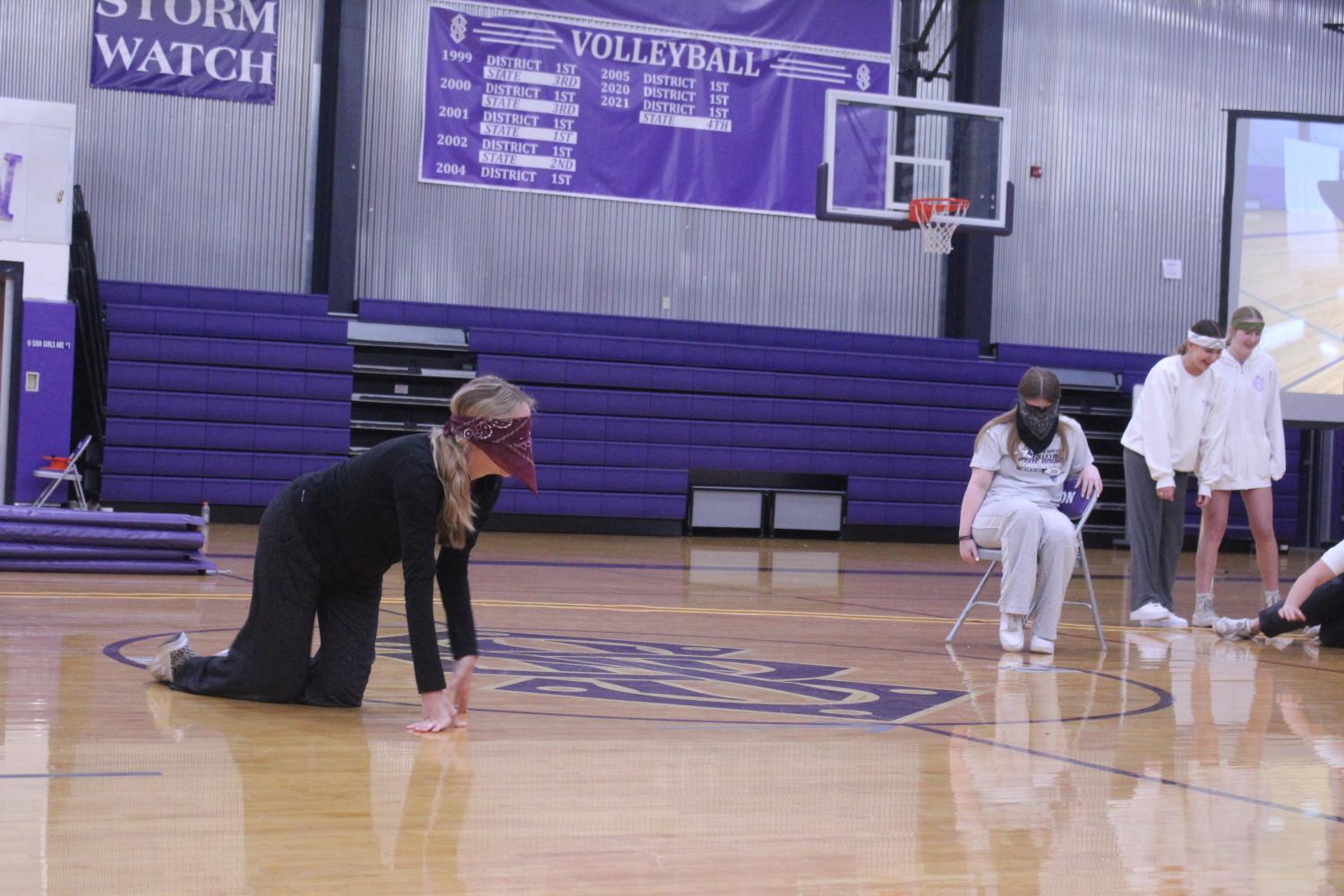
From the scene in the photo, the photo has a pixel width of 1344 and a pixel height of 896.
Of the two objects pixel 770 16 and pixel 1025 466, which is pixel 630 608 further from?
pixel 770 16

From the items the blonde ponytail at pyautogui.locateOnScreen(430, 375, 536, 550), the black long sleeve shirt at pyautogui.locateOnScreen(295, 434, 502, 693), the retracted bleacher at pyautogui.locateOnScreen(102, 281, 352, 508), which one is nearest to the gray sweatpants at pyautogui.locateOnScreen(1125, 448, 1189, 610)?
the black long sleeve shirt at pyautogui.locateOnScreen(295, 434, 502, 693)

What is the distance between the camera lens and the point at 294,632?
333 centimetres

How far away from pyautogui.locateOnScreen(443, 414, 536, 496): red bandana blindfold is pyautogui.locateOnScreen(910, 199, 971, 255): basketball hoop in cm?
821

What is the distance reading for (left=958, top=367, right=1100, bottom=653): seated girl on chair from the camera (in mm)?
5184

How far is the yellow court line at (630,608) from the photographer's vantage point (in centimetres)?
551

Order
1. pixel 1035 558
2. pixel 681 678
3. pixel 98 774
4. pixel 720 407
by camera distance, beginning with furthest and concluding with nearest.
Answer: pixel 720 407 < pixel 1035 558 < pixel 681 678 < pixel 98 774

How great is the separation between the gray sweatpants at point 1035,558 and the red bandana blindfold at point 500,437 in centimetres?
265

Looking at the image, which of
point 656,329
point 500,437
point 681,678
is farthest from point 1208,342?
point 656,329

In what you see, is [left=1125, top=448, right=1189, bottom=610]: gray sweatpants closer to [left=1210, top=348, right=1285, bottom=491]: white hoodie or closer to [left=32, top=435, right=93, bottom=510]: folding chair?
[left=1210, top=348, right=1285, bottom=491]: white hoodie

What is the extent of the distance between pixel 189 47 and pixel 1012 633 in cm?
923

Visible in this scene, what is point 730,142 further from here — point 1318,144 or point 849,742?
point 849,742

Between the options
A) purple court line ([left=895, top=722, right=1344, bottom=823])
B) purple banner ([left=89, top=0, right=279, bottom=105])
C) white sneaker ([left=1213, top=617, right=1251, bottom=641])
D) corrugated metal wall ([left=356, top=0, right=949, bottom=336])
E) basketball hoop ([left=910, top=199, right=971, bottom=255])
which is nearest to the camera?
purple court line ([left=895, top=722, right=1344, bottom=823])

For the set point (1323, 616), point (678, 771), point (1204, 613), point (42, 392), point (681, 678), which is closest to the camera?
point (678, 771)

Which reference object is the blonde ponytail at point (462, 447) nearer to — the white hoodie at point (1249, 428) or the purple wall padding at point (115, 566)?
the purple wall padding at point (115, 566)
